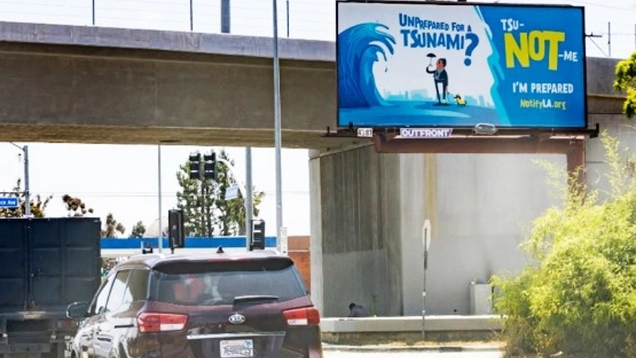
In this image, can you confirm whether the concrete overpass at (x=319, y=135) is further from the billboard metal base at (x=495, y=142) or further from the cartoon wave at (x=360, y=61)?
the billboard metal base at (x=495, y=142)

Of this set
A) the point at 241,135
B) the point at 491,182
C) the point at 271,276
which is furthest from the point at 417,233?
the point at 271,276

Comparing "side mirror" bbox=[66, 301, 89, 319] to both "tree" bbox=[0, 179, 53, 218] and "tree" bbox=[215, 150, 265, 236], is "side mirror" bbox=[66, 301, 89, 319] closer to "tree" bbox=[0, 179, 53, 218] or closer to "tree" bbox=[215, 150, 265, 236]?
"tree" bbox=[0, 179, 53, 218]

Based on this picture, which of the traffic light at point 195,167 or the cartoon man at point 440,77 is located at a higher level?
the cartoon man at point 440,77

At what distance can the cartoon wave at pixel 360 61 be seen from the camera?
33625 mm

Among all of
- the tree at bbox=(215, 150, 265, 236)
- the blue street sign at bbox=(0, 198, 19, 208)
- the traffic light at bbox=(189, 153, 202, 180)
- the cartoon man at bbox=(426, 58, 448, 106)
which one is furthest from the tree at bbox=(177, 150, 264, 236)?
the cartoon man at bbox=(426, 58, 448, 106)

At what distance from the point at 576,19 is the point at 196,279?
25140 millimetres

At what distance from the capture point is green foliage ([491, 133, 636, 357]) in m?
18.9

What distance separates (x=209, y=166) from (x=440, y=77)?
424 inches

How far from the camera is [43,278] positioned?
76.7ft

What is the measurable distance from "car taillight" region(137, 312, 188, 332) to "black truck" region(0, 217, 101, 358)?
10531 millimetres

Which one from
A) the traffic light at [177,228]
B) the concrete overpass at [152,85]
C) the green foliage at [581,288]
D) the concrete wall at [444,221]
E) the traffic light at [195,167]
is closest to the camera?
the green foliage at [581,288]

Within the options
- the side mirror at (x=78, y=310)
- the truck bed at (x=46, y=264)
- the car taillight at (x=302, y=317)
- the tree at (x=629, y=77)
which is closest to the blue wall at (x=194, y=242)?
the truck bed at (x=46, y=264)

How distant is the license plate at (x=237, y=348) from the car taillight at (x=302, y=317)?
433mm

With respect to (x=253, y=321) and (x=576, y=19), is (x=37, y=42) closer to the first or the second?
(x=576, y=19)
